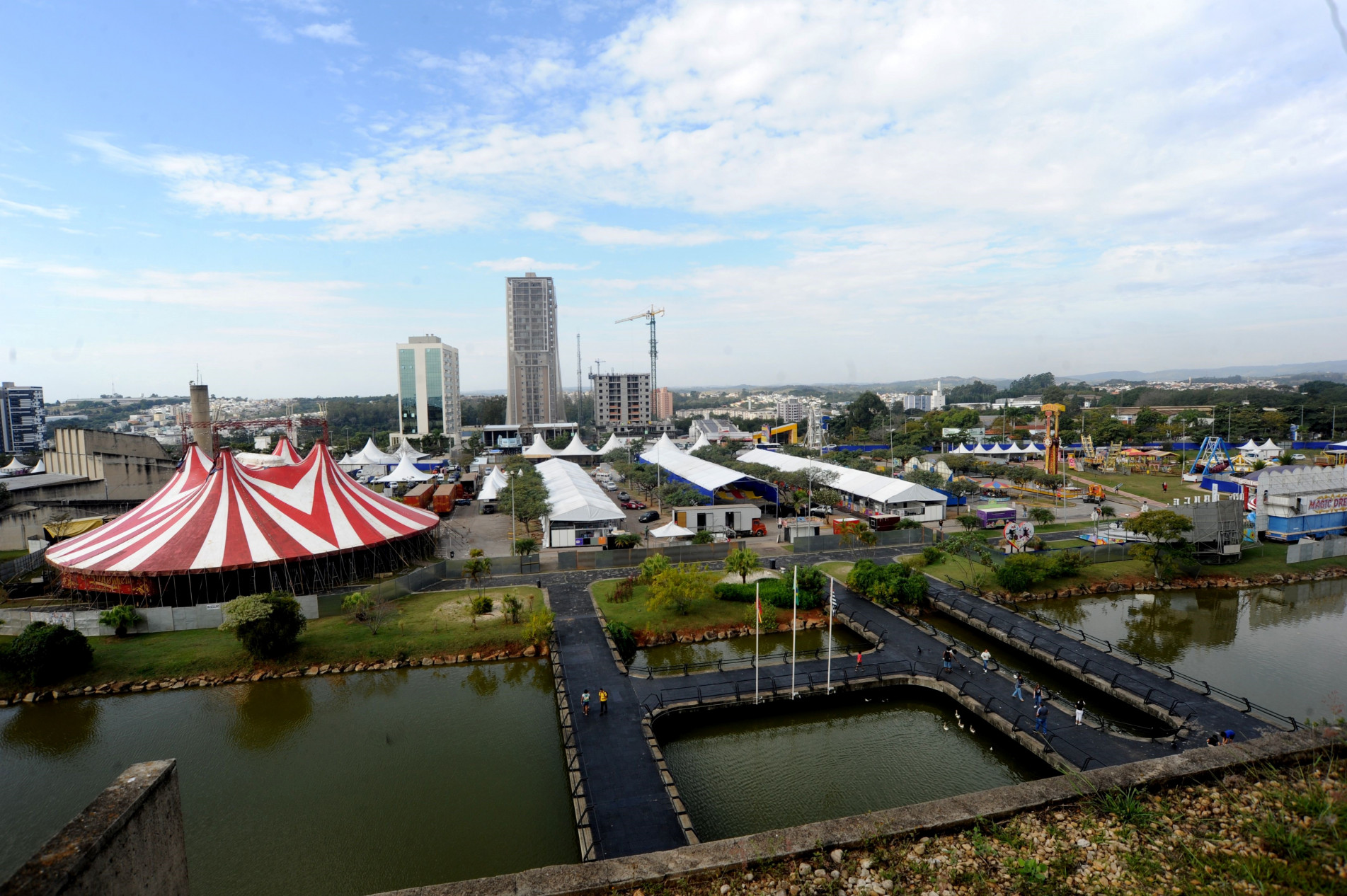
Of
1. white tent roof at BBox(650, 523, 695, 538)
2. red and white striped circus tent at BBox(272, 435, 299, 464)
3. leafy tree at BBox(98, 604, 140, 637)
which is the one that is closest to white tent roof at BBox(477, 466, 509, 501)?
red and white striped circus tent at BBox(272, 435, 299, 464)

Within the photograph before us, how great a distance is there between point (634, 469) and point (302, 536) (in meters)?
22.5

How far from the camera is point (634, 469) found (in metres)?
39.9

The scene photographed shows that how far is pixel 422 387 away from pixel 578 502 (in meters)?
60.7

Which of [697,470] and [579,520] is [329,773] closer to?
[579,520]

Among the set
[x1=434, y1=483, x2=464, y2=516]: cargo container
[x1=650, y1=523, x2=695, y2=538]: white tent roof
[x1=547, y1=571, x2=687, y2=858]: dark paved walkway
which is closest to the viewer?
[x1=547, y1=571, x2=687, y2=858]: dark paved walkway

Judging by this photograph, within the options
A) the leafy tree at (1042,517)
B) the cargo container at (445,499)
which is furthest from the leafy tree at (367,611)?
the leafy tree at (1042,517)

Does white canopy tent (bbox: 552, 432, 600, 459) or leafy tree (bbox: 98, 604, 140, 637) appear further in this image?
white canopy tent (bbox: 552, 432, 600, 459)

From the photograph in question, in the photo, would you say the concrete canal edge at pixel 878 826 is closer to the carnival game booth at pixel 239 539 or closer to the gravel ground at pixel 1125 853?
the gravel ground at pixel 1125 853

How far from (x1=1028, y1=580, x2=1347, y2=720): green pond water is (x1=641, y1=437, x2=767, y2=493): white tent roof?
15596 millimetres

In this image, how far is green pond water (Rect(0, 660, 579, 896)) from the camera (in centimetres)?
882

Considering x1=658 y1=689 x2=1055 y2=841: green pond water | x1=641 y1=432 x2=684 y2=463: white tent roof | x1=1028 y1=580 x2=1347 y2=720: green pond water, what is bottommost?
x1=1028 y1=580 x2=1347 y2=720: green pond water

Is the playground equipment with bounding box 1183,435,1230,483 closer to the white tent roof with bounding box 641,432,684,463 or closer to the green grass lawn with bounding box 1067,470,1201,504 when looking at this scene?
the green grass lawn with bounding box 1067,470,1201,504

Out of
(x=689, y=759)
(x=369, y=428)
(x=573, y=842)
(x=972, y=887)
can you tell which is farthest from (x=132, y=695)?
(x=369, y=428)

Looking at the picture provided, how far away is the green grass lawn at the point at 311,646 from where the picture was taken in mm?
14438
